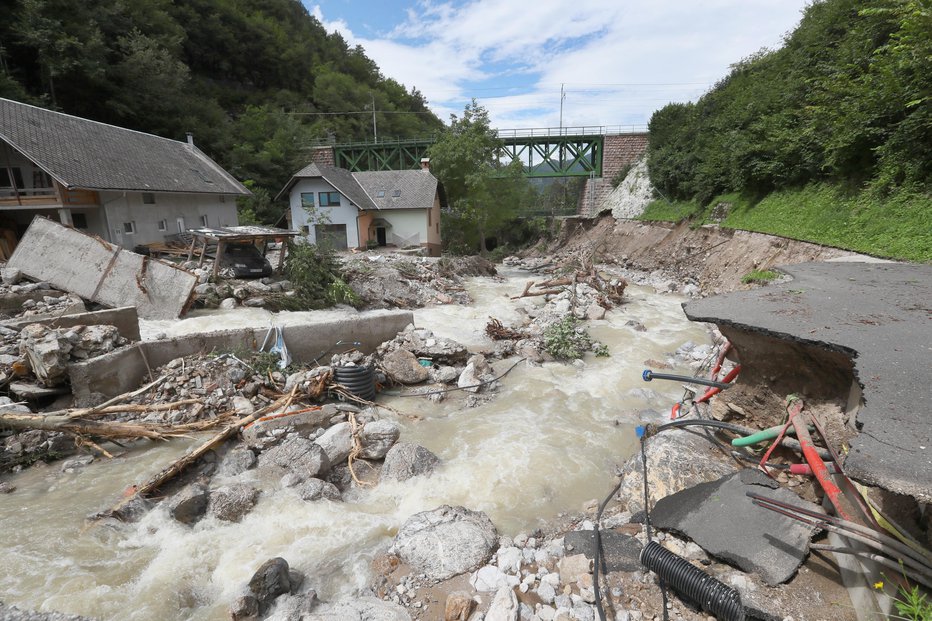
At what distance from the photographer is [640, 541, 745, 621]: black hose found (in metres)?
2.95

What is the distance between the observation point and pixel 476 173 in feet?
104

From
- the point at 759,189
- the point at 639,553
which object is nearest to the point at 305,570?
the point at 639,553

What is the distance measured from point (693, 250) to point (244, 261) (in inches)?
790

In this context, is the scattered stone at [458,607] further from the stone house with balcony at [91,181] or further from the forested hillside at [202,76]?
the forested hillside at [202,76]

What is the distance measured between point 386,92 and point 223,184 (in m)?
60.0

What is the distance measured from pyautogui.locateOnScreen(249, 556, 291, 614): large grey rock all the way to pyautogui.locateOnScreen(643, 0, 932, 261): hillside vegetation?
13.0 meters

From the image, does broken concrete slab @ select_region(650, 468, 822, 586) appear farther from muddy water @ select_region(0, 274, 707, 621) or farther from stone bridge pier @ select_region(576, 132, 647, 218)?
stone bridge pier @ select_region(576, 132, 647, 218)

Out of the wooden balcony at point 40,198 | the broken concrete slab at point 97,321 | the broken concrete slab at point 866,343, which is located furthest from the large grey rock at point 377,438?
the wooden balcony at point 40,198

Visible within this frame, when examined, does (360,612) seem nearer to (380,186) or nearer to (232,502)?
(232,502)

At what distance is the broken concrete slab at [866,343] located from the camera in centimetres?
241

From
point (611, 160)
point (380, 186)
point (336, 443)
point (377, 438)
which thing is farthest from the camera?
point (611, 160)

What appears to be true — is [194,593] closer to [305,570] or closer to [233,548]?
[233,548]

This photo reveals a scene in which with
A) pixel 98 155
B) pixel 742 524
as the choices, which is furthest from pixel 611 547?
pixel 98 155

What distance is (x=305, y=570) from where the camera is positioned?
4.46 meters
